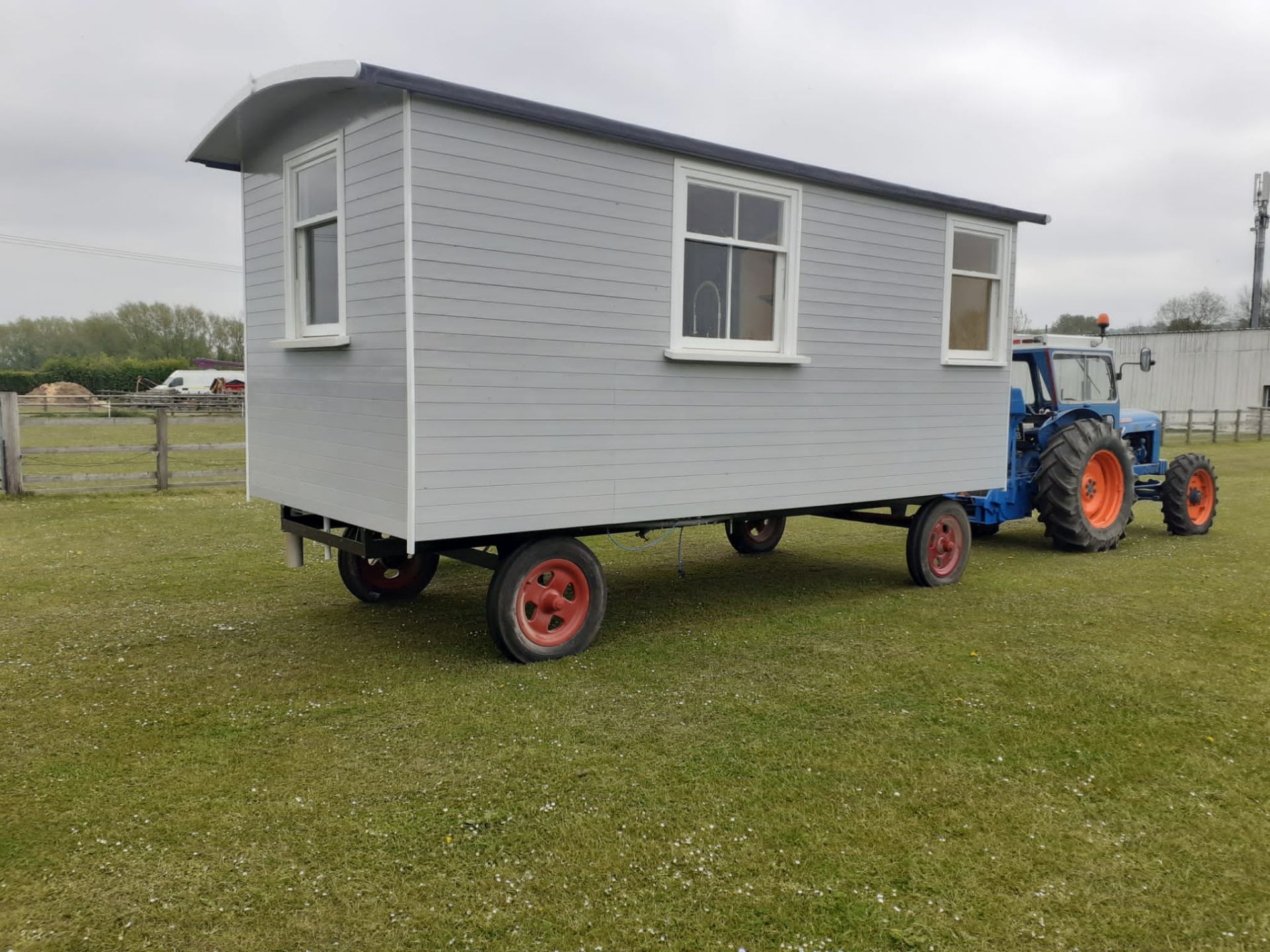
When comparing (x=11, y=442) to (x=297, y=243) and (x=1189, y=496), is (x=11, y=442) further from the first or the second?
(x=1189, y=496)

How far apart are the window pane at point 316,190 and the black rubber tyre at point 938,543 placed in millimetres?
5428

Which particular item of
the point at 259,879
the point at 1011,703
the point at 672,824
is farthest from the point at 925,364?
the point at 259,879

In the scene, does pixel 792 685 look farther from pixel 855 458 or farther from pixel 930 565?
pixel 930 565

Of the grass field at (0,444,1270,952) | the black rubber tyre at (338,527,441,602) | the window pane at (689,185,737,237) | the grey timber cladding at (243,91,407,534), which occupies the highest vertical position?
the window pane at (689,185,737,237)

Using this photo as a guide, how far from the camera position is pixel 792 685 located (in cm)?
546

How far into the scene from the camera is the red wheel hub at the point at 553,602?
5762 millimetres

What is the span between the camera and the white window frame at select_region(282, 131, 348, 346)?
18.8ft

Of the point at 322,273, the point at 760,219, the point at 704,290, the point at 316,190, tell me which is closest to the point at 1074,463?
the point at 760,219

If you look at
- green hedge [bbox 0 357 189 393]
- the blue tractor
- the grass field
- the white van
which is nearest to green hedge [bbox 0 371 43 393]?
green hedge [bbox 0 357 189 393]

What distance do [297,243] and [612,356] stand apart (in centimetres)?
242

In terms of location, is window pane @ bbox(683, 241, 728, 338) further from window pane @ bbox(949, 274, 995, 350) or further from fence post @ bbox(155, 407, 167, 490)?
fence post @ bbox(155, 407, 167, 490)

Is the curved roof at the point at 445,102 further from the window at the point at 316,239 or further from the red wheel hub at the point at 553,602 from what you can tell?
the red wheel hub at the point at 553,602

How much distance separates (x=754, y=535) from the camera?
10.0 metres

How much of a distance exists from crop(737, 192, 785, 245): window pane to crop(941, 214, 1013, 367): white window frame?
2.06 m
